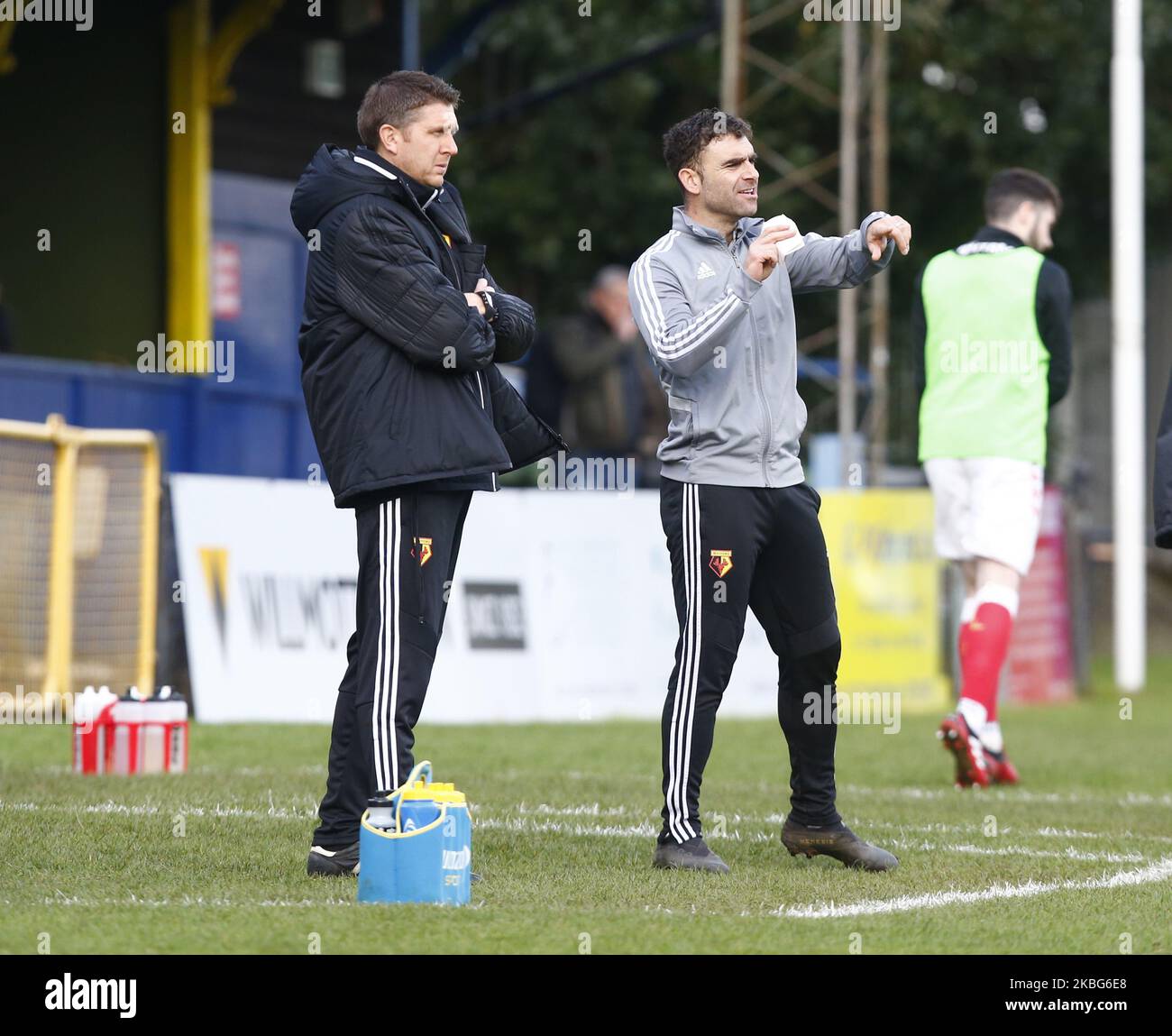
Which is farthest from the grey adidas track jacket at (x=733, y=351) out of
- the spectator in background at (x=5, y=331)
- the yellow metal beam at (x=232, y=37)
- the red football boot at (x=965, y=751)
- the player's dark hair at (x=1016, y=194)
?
the yellow metal beam at (x=232, y=37)

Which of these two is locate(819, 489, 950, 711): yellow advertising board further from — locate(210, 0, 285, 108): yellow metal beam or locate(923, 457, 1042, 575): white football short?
locate(210, 0, 285, 108): yellow metal beam

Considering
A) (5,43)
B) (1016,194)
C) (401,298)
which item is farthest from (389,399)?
(5,43)

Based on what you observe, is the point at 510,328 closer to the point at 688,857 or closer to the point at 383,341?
the point at 383,341

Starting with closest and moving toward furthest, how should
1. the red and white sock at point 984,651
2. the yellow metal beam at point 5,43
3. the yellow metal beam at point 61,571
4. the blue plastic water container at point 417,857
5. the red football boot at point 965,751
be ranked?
the blue plastic water container at point 417,857 → the red football boot at point 965,751 → the red and white sock at point 984,651 → the yellow metal beam at point 61,571 → the yellow metal beam at point 5,43

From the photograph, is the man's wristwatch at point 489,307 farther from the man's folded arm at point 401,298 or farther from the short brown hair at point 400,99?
the short brown hair at point 400,99

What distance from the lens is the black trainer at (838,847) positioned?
6.11 m

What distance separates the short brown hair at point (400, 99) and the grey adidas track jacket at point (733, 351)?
32.5 inches

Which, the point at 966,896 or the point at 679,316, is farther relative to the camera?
the point at 679,316

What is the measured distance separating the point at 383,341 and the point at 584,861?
1579mm

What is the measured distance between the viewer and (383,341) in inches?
226

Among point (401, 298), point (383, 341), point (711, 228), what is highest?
point (711, 228)

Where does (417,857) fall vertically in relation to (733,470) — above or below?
below

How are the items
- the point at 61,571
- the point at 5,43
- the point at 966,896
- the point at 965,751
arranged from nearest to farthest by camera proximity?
the point at 966,896 < the point at 965,751 < the point at 61,571 < the point at 5,43

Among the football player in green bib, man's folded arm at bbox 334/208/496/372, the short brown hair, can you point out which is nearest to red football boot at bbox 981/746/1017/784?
the football player in green bib
